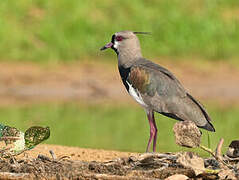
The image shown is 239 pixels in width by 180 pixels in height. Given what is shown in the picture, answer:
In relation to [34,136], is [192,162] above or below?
below

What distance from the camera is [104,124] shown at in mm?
11133

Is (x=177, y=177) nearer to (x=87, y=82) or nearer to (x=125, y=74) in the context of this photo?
(x=125, y=74)

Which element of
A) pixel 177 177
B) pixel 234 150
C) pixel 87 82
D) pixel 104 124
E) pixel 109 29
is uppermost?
pixel 109 29

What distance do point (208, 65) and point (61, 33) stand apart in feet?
10.3

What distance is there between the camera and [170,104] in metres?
7.21

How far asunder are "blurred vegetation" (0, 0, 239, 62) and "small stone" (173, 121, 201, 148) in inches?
435

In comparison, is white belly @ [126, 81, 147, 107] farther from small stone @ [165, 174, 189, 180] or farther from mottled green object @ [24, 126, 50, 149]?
small stone @ [165, 174, 189, 180]

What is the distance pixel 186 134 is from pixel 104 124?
617 centimetres

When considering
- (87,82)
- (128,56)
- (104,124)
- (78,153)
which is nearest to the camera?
(128,56)

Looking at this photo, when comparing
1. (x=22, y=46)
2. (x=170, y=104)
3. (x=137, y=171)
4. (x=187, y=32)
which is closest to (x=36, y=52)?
(x=22, y=46)

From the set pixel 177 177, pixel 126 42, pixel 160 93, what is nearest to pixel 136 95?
pixel 160 93

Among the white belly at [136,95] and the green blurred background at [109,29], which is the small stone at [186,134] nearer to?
the white belly at [136,95]

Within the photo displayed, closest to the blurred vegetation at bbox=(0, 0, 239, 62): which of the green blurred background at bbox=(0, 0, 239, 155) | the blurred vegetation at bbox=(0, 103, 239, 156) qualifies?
the green blurred background at bbox=(0, 0, 239, 155)

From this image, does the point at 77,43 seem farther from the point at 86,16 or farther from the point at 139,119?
the point at 139,119
